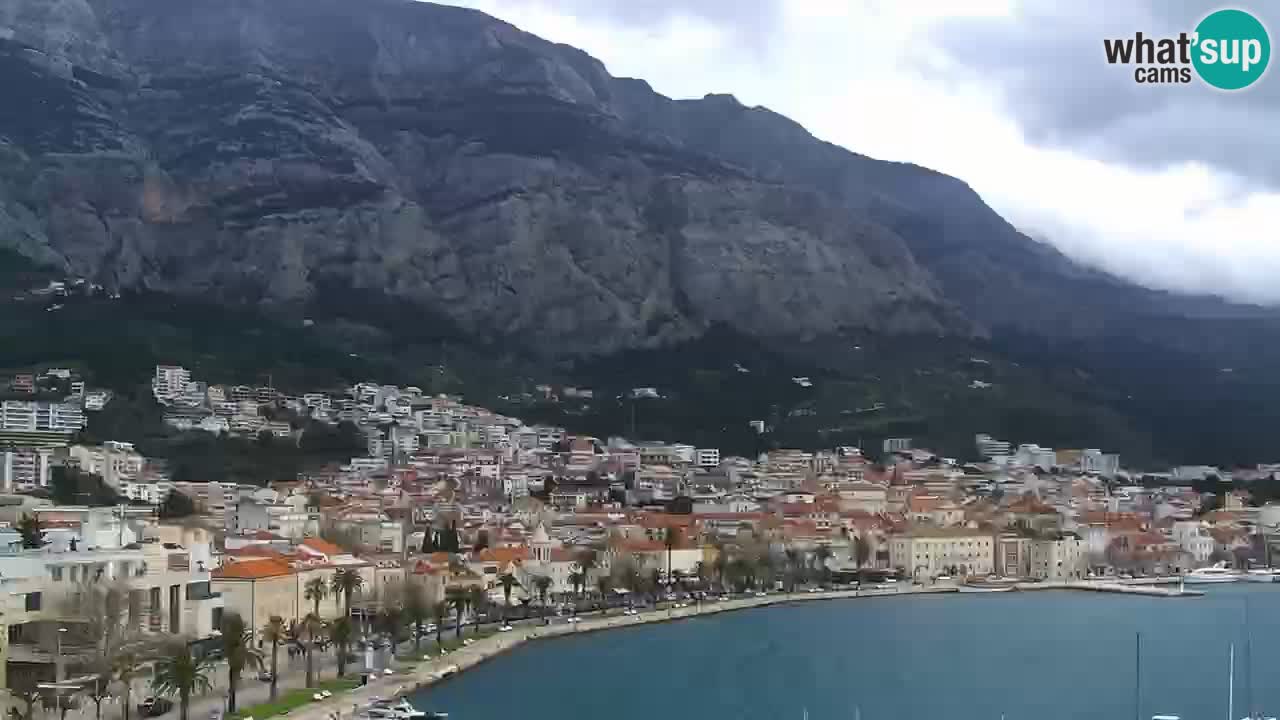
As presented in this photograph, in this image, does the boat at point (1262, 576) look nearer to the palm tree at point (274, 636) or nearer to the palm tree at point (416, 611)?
the palm tree at point (416, 611)

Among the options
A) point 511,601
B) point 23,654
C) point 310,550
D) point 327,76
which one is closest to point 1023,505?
point 511,601

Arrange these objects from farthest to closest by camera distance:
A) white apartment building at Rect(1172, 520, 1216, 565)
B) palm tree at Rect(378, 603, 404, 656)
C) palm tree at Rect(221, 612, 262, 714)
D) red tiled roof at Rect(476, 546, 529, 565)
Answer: white apartment building at Rect(1172, 520, 1216, 565) < red tiled roof at Rect(476, 546, 529, 565) < palm tree at Rect(378, 603, 404, 656) < palm tree at Rect(221, 612, 262, 714)

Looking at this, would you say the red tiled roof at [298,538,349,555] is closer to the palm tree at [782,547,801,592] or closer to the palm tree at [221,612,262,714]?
the palm tree at [221,612,262,714]

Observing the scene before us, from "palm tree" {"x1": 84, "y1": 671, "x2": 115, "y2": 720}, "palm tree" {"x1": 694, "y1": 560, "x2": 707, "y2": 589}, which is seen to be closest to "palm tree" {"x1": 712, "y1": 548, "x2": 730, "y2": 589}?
"palm tree" {"x1": 694, "y1": 560, "x2": 707, "y2": 589}

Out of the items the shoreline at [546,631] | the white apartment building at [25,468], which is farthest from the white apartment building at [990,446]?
the white apartment building at [25,468]

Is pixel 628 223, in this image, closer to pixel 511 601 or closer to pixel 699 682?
pixel 511 601
